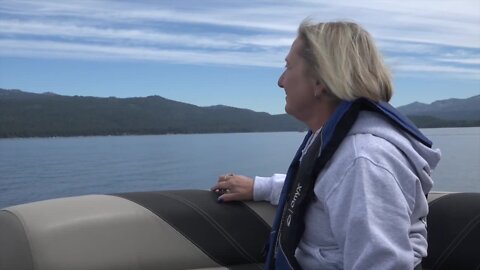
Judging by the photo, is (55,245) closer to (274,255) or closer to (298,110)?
(274,255)

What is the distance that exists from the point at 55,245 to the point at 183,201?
66cm

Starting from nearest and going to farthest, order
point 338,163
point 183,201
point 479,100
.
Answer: point 338,163 < point 183,201 < point 479,100

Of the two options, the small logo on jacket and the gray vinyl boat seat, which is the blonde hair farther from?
the gray vinyl boat seat

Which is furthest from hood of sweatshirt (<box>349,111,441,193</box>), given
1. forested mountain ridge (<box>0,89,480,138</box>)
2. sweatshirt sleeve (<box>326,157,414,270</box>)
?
forested mountain ridge (<box>0,89,480,138</box>)

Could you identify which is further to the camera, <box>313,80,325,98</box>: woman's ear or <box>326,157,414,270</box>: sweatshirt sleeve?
<box>313,80,325,98</box>: woman's ear

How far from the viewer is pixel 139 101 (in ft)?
Result: 38.4

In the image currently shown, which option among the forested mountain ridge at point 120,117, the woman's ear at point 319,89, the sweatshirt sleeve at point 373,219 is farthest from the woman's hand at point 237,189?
the forested mountain ridge at point 120,117

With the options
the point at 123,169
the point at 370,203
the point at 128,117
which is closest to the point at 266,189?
the point at 370,203

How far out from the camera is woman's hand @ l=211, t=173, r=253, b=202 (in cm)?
275

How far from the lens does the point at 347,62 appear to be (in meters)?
1.67

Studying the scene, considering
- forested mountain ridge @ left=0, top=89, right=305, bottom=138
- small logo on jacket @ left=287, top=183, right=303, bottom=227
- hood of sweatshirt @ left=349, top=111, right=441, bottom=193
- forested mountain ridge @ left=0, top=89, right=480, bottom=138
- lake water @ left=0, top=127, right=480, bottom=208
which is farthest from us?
forested mountain ridge @ left=0, top=89, right=305, bottom=138

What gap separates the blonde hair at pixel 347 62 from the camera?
167cm

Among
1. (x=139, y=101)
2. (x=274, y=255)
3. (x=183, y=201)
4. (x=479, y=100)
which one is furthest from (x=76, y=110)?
(x=274, y=255)

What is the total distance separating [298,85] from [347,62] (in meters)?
0.20
